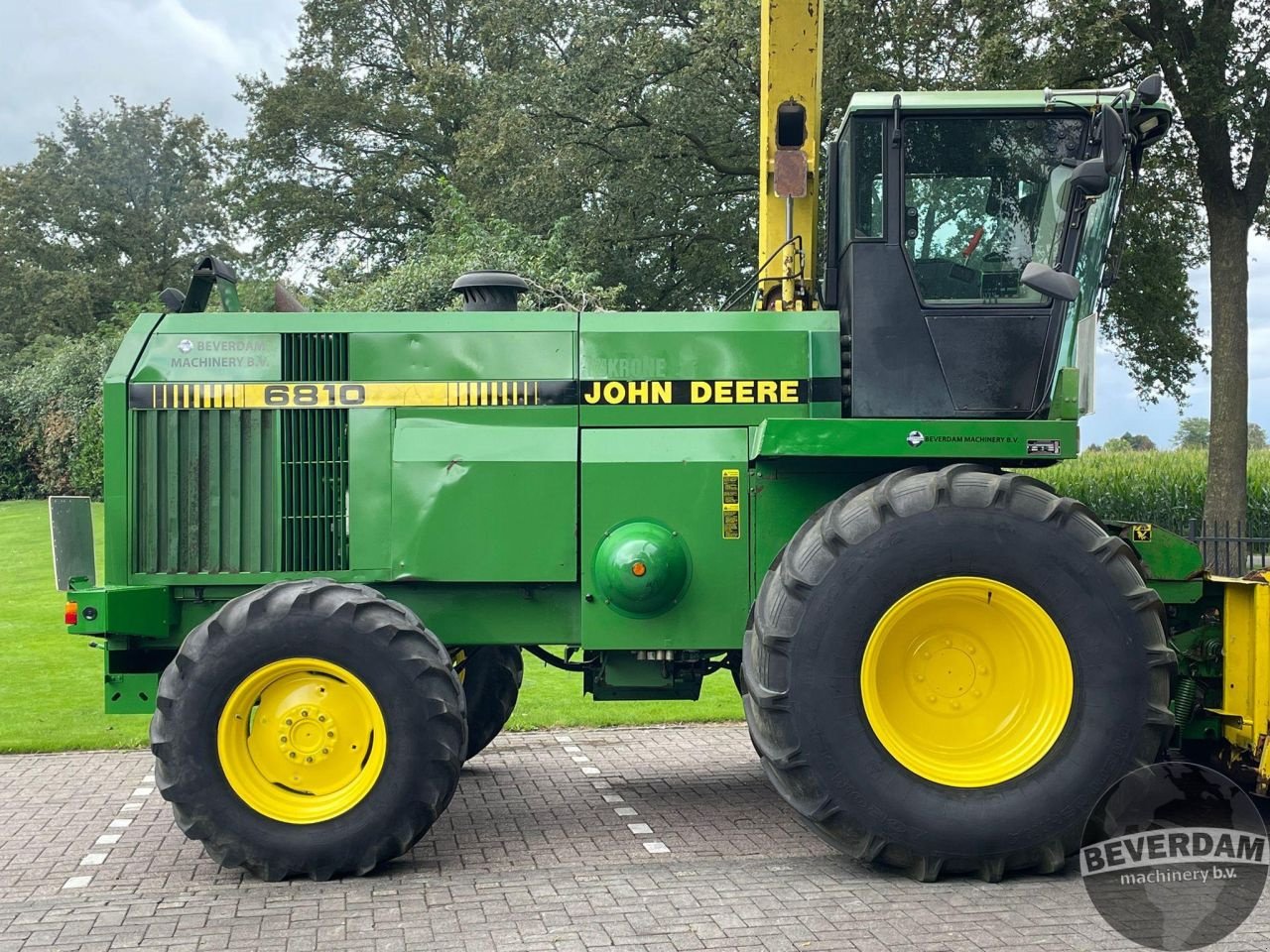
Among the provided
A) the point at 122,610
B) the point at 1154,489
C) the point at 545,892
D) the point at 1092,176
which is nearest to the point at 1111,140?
the point at 1092,176

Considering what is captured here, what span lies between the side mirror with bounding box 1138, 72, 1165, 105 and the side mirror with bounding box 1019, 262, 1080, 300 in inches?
37.7

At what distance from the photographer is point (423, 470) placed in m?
6.51

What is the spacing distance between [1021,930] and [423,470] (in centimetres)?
345

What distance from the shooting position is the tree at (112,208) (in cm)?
5059

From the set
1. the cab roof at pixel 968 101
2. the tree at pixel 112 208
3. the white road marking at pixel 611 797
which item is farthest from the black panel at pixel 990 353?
the tree at pixel 112 208

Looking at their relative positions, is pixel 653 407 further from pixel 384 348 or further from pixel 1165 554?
pixel 1165 554

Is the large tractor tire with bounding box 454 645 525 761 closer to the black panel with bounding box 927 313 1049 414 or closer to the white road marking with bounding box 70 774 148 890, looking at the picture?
the white road marking with bounding box 70 774 148 890

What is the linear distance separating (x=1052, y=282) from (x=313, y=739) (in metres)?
3.94

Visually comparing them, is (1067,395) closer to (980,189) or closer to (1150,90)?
(980,189)

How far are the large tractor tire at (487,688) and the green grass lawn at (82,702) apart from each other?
1.80m

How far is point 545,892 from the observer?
5480 mm

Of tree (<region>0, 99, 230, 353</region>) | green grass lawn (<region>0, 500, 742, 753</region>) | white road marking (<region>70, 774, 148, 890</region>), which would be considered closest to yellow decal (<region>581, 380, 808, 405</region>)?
white road marking (<region>70, 774, 148, 890</region>)

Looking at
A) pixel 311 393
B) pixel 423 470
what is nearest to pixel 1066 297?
pixel 423 470

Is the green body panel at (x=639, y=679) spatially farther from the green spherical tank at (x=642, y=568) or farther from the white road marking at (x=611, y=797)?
the white road marking at (x=611, y=797)
